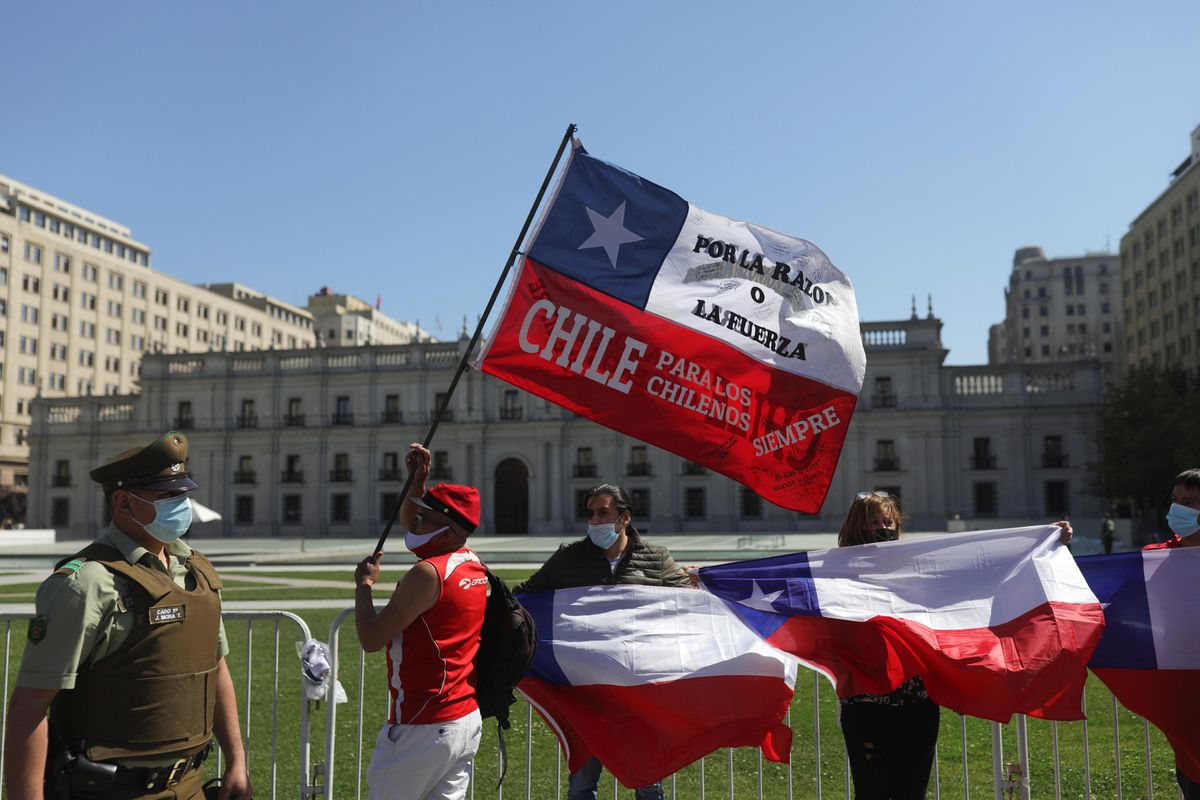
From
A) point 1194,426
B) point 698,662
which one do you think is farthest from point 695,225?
point 1194,426

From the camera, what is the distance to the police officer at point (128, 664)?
8.79 feet

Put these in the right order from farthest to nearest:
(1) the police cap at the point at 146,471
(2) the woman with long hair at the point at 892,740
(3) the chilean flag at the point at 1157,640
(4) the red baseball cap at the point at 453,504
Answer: (3) the chilean flag at the point at 1157,640
(2) the woman with long hair at the point at 892,740
(4) the red baseball cap at the point at 453,504
(1) the police cap at the point at 146,471

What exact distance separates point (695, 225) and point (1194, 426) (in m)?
43.6

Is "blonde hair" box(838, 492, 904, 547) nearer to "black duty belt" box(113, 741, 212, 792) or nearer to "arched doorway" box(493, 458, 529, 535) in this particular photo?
"black duty belt" box(113, 741, 212, 792)

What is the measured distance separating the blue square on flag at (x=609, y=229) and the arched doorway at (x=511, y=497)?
48.3 m

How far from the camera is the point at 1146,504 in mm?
49906

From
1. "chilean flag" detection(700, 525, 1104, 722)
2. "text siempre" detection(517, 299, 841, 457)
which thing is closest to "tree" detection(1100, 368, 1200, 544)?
"chilean flag" detection(700, 525, 1104, 722)

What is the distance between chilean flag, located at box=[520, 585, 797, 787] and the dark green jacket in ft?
0.85

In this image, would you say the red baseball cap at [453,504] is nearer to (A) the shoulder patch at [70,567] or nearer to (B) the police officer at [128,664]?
(B) the police officer at [128,664]

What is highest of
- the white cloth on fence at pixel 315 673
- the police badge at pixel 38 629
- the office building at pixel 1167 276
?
the office building at pixel 1167 276

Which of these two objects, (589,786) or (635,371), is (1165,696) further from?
(635,371)

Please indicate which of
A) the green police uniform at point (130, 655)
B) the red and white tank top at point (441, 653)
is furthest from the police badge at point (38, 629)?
the red and white tank top at point (441, 653)

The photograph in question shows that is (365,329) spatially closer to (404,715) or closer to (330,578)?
(330,578)

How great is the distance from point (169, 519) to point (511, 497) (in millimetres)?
50882
